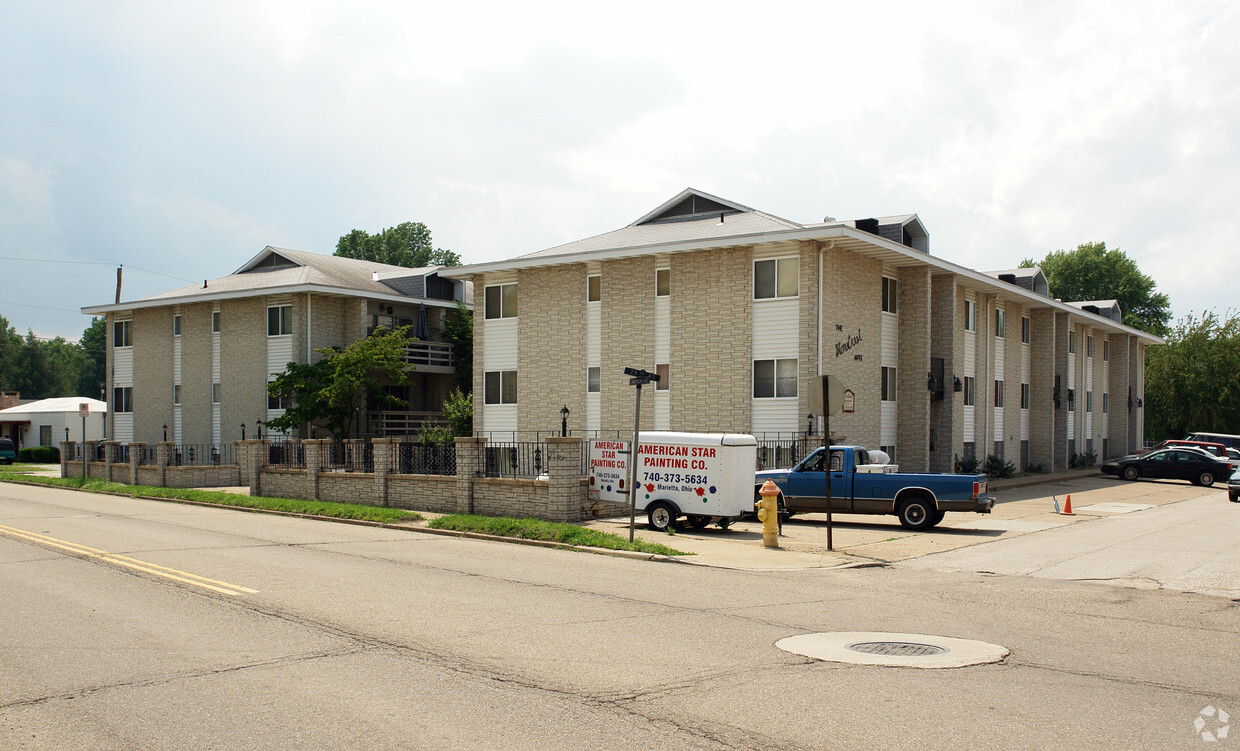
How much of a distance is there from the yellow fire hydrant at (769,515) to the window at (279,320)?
93.4 ft

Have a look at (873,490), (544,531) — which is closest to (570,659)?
(544,531)

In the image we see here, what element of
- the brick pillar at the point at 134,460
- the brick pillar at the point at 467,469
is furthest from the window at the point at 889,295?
the brick pillar at the point at 134,460

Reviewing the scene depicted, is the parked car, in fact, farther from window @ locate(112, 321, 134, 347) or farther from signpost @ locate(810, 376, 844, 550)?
window @ locate(112, 321, 134, 347)

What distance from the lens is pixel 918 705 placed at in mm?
6512

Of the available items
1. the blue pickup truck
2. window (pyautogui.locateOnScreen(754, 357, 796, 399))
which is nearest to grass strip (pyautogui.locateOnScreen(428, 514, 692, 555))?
the blue pickup truck

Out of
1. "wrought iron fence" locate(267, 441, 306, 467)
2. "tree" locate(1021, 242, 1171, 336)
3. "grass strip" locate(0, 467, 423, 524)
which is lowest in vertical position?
"grass strip" locate(0, 467, 423, 524)

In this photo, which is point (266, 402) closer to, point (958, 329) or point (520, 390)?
point (520, 390)

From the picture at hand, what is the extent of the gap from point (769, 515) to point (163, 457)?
25.8 m

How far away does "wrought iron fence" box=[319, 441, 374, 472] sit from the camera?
24.9 m

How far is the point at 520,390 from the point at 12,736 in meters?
27.2

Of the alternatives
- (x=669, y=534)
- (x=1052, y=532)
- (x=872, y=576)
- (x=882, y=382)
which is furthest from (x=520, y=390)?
(x=872, y=576)

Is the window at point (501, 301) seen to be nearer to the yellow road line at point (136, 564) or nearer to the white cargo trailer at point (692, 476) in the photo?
the white cargo trailer at point (692, 476)

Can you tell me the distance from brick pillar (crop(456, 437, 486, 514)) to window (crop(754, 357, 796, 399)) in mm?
9439

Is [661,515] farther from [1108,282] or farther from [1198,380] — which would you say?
[1108,282]
